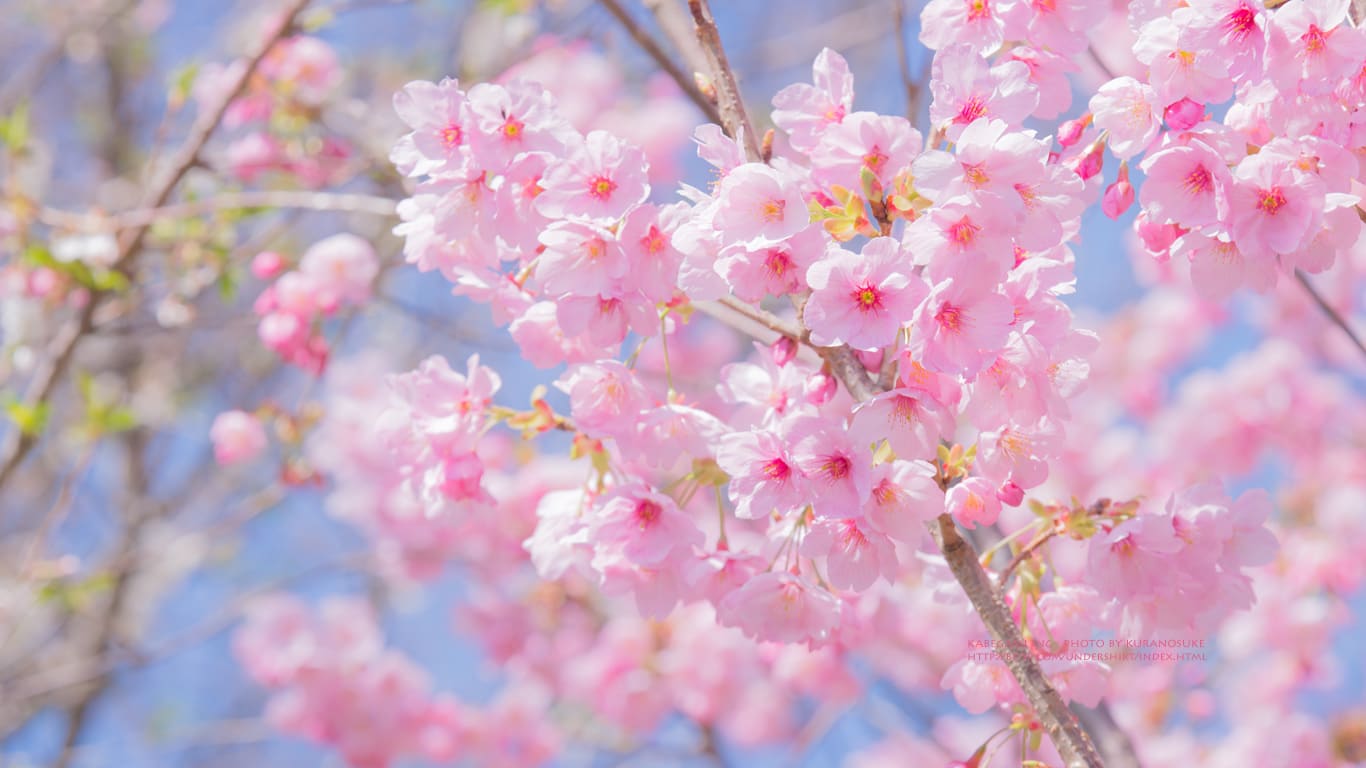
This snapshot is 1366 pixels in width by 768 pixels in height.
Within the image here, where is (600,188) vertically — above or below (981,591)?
above

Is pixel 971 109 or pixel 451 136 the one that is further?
pixel 451 136

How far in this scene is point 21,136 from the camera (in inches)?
110

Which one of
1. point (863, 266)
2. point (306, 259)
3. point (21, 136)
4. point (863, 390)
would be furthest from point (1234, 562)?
point (21, 136)

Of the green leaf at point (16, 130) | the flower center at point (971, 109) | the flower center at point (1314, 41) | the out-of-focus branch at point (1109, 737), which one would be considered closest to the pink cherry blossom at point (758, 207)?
the flower center at point (971, 109)

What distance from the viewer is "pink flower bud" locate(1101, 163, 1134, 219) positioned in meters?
1.28

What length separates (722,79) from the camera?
1.29 m

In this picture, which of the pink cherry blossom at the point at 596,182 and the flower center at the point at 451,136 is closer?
the pink cherry blossom at the point at 596,182

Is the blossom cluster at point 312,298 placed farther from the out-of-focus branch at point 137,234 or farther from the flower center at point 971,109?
the flower center at point 971,109

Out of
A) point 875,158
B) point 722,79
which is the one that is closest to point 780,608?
point 875,158

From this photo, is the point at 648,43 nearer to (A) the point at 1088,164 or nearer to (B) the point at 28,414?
(A) the point at 1088,164

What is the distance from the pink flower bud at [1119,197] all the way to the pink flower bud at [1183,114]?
10 centimetres

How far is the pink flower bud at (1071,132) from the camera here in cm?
130

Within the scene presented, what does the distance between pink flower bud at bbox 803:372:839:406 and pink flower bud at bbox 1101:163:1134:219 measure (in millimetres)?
410

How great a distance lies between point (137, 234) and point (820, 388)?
2.16 metres
